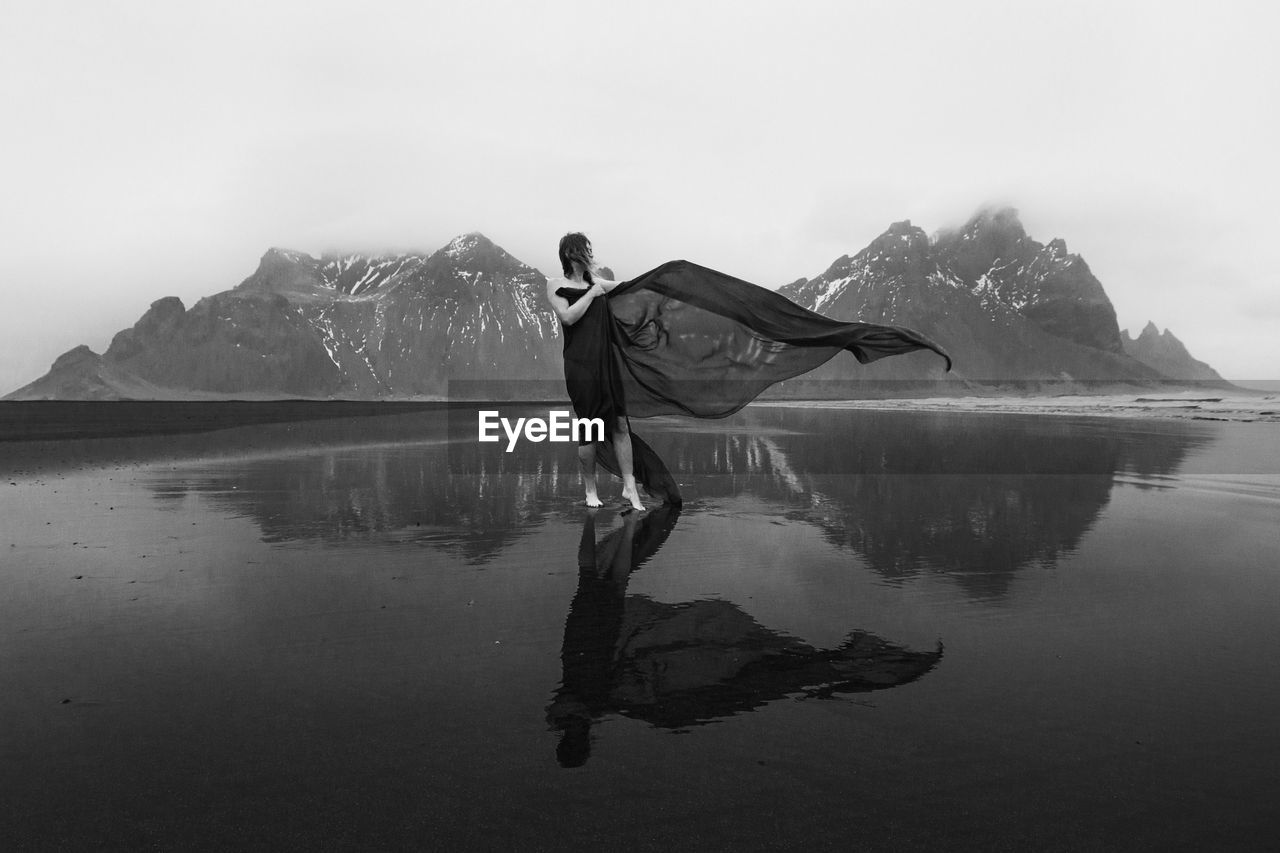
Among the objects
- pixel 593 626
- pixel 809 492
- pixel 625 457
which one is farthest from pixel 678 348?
pixel 593 626

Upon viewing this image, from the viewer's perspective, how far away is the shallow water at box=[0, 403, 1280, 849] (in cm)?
244

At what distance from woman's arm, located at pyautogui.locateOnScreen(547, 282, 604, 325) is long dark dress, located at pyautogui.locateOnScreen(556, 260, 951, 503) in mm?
74

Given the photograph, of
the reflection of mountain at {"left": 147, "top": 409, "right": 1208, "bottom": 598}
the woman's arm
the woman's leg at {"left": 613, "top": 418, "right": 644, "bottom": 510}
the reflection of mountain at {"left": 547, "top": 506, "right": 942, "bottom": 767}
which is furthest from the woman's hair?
the reflection of mountain at {"left": 547, "top": 506, "right": 942, "bottom": 767}

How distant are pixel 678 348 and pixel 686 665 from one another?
6.31 metres

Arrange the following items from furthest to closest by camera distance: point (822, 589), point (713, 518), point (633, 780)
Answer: point (713, 518) < point (822, 589) < point (633, 780)

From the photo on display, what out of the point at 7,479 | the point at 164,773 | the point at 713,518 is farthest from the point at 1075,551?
the point at 7,479

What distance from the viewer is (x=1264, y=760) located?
9.09 feet

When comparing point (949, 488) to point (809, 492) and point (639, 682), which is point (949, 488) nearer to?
point (809, 492)

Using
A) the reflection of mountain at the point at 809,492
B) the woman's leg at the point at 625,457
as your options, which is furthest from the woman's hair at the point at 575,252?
the reflection of mountain at the point at 809,492

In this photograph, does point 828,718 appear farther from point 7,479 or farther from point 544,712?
point 7,479

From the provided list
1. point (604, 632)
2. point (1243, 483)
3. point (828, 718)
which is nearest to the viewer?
point (828, 718)

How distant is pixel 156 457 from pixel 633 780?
18.7m

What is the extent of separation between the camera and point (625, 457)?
30.2ft

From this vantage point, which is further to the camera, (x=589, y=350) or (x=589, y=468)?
(x=589, y=468)
